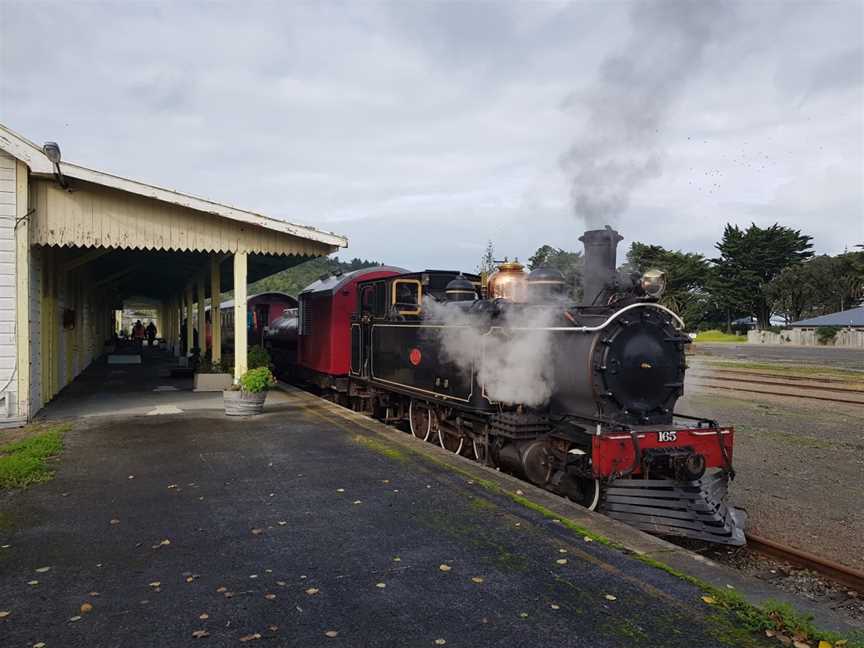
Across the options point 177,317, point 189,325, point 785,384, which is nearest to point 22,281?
point 189,325

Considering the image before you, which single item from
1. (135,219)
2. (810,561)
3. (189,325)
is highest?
(135,219)

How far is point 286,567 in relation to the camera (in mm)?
4520

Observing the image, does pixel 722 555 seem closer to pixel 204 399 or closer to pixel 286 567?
pixel 286 567

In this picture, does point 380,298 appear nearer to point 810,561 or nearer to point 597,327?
point 597,327

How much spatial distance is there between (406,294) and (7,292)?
6.36 meters

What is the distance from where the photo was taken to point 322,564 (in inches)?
181

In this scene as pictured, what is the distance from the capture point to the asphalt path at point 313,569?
365 cm

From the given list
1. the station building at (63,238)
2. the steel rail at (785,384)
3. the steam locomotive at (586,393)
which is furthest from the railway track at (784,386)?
the station building at (63,238)

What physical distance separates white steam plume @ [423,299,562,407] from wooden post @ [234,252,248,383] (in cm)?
569

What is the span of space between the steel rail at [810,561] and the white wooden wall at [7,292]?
1056 centimetres

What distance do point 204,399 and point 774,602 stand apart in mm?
11686

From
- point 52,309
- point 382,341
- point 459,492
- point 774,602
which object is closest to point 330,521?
point 459,492

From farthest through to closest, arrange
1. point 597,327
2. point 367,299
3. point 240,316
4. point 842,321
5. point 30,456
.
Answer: point 842,321
point 240,316
point 367,299
point 30,456
point 597,327

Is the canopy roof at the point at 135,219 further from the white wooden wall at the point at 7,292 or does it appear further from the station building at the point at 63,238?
the white wooden wall at the point at 7,292
